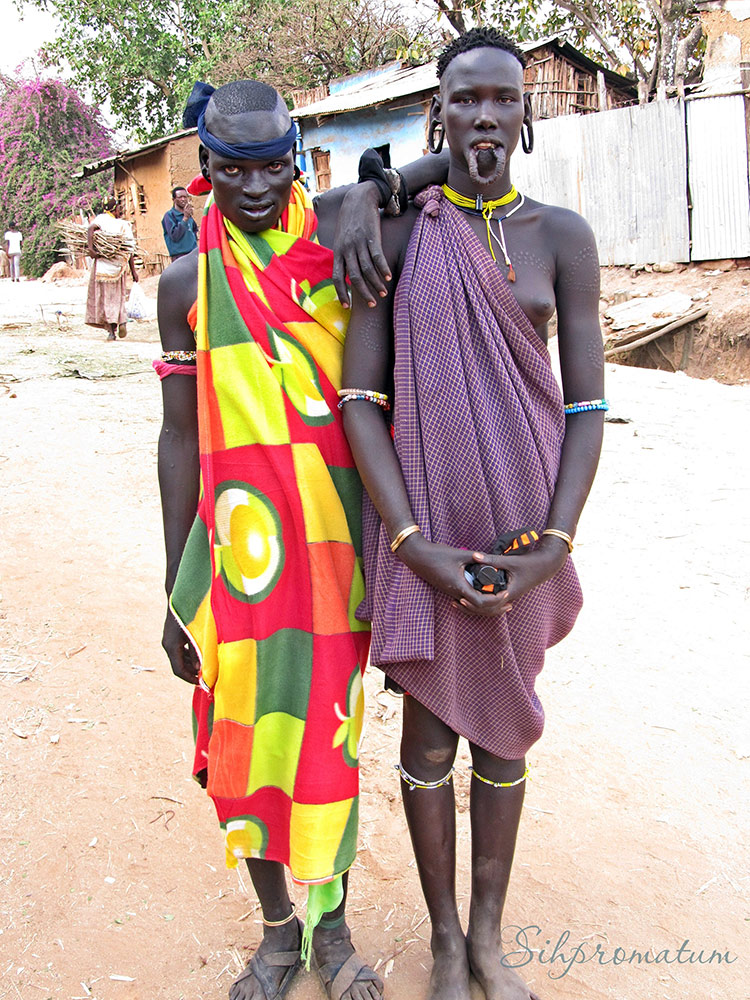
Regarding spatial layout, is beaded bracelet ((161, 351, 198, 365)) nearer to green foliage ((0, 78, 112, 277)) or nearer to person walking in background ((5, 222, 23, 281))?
person walking in background ((5, 222, 23, 281))

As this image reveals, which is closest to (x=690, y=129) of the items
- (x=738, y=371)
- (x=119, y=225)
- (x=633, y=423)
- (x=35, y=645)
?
(x=738, y=371)

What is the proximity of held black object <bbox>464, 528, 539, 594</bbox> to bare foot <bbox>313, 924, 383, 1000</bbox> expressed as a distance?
954 millimetres

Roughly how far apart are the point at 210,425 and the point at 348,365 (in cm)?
28

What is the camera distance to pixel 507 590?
1.50m

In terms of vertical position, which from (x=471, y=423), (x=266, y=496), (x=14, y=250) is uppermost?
(x=14, y=250)

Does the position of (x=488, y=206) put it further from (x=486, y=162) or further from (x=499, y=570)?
(x=499, y=570)

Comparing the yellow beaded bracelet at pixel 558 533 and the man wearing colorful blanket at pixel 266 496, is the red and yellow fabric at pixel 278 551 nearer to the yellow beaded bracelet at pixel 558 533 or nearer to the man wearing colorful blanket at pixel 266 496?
Answer: the man wearing colorful blanket at pixel 266 496

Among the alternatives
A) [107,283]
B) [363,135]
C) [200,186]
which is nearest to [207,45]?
[363,135]

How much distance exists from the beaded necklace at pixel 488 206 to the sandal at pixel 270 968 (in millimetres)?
1544

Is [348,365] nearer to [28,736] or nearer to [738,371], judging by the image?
[28,736]

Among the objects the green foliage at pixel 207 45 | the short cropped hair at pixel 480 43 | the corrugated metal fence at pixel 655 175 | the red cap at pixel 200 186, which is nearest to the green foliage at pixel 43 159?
the green foliage at pixel 207 45

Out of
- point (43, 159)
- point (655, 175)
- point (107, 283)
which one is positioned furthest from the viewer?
point (43, 159)

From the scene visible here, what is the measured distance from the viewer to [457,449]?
1553mm

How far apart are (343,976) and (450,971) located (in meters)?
0.25
